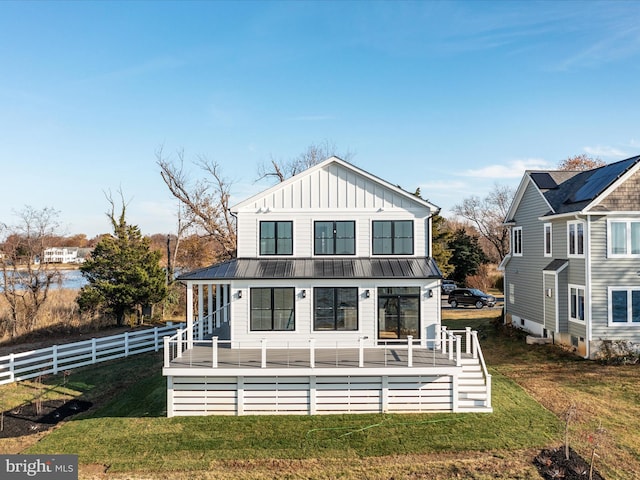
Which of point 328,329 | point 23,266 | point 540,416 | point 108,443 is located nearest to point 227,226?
point 23,266

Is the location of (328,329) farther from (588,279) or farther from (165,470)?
(588,279)

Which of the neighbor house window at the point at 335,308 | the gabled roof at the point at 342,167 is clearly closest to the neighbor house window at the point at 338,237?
the neighbor house window at the point at 335,308

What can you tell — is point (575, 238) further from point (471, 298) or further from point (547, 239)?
point (471, 298)

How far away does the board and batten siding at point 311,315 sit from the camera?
1442 centimetres

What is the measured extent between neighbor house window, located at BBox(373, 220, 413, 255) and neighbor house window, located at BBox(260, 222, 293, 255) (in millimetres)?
3228

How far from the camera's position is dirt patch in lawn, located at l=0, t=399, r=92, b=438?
11.8 m

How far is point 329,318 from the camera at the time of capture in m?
14.5

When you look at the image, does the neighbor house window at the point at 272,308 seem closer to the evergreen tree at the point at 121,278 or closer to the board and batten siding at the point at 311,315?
the board and batten siding at the point at 311,315

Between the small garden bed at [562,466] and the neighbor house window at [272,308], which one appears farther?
the neighbor house window at [272,308]

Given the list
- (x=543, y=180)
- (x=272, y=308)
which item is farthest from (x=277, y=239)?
(x=543, y=180)

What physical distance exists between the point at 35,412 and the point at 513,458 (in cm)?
1365

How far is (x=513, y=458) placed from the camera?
9.63m
